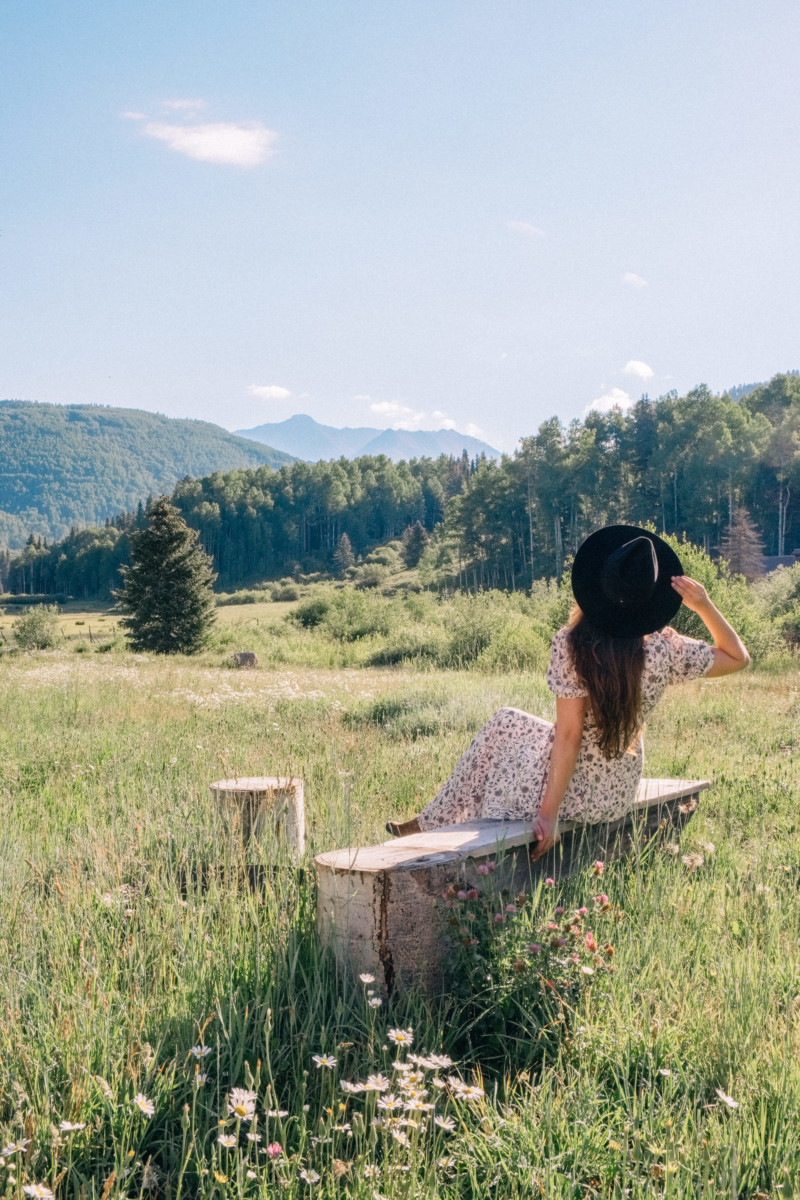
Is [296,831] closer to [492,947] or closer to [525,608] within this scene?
[492,947]

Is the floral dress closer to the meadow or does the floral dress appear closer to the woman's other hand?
the woman's other hand

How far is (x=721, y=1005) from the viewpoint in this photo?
2.58 meters

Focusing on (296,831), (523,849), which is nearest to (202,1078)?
(523,849)

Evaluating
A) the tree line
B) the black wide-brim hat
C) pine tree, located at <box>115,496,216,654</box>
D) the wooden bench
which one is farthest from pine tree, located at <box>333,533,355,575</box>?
the wooden bench

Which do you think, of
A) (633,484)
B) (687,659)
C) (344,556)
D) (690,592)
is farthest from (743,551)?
(344,556)

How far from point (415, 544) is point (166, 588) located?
184 ft

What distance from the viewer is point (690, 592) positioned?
383 centimetres

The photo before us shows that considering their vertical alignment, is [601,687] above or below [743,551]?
below

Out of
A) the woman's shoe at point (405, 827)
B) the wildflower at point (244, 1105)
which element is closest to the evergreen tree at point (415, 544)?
the woman's shoe at point (405, 827)

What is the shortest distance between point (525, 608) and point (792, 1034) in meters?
25.8

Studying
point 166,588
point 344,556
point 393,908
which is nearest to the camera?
point 393,908

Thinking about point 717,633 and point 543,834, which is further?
point 717,633

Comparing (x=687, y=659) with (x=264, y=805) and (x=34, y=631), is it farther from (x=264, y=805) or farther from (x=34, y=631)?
(x=34, y=631)

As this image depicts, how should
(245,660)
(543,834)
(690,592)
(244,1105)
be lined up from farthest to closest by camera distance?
(245,660) < (690,592) < (543,834) < (244,1105)
